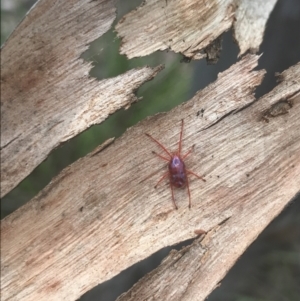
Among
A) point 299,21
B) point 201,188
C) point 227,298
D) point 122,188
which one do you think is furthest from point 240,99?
point 227,298

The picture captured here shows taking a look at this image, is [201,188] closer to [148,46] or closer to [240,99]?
[240,99]

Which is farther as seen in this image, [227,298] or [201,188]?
[227,298]

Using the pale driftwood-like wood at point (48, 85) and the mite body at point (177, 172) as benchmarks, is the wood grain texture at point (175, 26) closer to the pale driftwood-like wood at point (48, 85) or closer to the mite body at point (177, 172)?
the pale driftwood-like wood at point (48, 85)

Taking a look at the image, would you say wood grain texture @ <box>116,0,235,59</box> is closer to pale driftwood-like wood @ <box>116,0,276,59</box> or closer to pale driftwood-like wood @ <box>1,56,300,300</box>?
pale driftwood-like wood @ <box>116,0,276,59</box>

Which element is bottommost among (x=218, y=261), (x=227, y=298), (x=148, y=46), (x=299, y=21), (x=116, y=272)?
(x=227, y=298)

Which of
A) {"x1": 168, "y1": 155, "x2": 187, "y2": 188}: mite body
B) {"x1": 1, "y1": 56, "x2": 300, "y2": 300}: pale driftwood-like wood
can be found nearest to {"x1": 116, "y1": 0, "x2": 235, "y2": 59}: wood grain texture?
{"x1": 1, "y1": 56, "x2": 300, "y2": 300}: pale driftwood-like wood

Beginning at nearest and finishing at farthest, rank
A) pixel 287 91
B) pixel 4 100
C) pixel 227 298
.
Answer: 1. pixel 4 100
2. pixel 287 91
3. pixel 227 298

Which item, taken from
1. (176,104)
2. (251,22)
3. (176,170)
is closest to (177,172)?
(176,170)

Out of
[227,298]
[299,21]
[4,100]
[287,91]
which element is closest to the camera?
[4,100]
